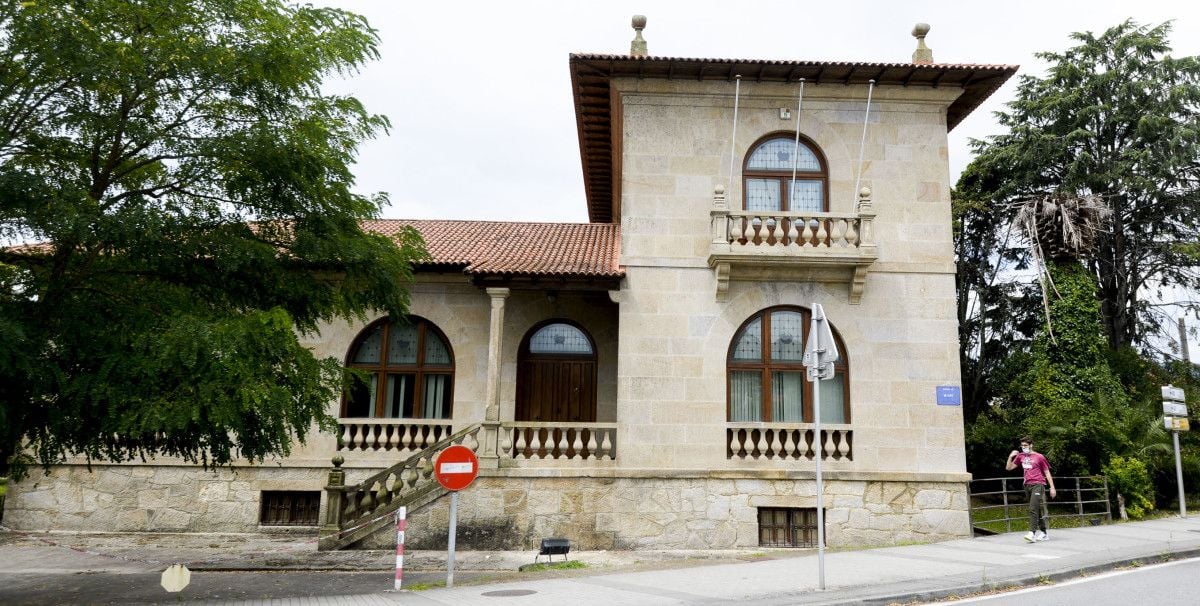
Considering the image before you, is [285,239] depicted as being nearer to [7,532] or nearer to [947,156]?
[7,532]

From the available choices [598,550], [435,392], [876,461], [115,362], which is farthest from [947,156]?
[115,362]

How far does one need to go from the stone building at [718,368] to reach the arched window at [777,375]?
4cm

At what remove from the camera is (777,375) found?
14.2 m

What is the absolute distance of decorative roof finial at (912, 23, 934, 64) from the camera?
1470cm

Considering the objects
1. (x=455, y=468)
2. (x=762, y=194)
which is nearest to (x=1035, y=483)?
(x=762, y=194)

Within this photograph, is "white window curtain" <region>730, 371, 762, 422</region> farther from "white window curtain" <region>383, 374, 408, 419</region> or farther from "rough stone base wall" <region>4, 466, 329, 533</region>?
"rough stone base wall" <region>4, 466, 329, 533</region>

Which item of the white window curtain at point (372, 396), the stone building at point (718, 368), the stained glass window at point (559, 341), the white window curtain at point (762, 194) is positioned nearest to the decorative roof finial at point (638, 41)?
the stone building at point (718, 368)

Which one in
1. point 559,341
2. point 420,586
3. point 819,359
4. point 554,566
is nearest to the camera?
point 819,359

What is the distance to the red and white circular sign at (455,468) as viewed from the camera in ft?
31.0

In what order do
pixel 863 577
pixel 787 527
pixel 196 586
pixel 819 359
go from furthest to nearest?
pixel 787 527
pixel 196 586
pixel 863 577
pixel 819 359

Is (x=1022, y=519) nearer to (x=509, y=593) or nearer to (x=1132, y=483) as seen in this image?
(x=1132, y=483)

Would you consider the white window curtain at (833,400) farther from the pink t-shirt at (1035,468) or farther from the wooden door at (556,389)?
the wooden door at (556,389)

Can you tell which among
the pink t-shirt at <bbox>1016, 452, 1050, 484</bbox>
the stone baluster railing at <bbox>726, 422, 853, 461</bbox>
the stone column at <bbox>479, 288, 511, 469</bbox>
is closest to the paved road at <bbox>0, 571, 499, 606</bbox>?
the stone column at <bbox>479, 288, 511, 469</bbox>

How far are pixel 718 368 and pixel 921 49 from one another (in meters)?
7.22
